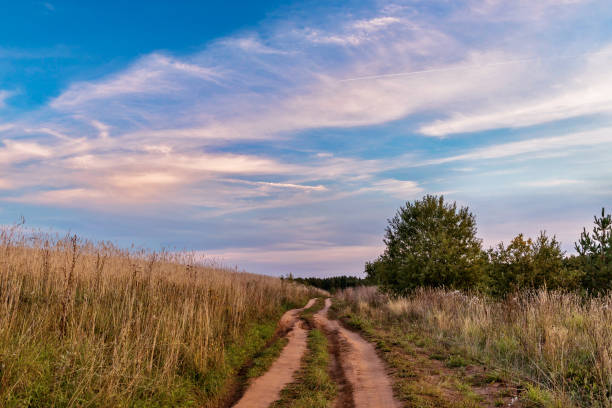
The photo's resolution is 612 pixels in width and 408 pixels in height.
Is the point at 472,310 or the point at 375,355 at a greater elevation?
the point at 472,310

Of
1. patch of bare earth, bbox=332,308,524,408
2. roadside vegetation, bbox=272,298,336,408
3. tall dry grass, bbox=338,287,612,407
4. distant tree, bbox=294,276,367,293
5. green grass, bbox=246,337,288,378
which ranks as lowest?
distant tree, bbox=294,276,367,293

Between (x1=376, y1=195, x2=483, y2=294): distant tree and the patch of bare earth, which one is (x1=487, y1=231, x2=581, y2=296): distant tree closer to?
(x1=376, y1=195, x2=483, y2=294): distant tree

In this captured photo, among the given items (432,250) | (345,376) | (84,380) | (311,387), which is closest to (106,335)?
(84,380)

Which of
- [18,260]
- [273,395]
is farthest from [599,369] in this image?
[18,260]

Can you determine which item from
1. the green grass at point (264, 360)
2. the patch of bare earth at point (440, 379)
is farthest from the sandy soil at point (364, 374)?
the green grass at point (264, 360)

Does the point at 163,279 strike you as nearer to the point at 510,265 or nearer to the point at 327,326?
the point at 327,326

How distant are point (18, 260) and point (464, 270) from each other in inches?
865

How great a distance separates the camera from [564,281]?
20156mm

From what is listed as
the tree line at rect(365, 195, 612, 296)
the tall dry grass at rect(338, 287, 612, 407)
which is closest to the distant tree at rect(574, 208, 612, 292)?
the tree line at rect(365, 195, 612, 296)

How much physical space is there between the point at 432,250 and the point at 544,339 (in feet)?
41.6

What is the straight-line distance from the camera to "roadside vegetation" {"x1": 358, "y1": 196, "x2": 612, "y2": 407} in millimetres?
7930

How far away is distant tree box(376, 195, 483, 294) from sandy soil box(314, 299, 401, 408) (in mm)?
10069

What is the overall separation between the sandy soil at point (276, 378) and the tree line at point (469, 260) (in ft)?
38.5

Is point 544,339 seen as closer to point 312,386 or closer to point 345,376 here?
point 345,376
